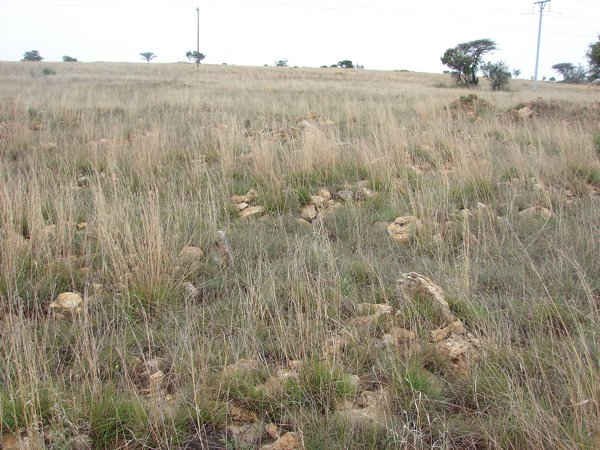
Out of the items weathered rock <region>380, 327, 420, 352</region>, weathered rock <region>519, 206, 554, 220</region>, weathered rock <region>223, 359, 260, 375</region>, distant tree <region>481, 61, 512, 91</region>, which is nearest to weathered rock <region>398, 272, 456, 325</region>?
weathered rock <region>380, 327, 420, 352</region>

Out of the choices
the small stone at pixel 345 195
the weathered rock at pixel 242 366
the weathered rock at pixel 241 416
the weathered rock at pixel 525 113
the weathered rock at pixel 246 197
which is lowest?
the weathered rock at pixel 241 416

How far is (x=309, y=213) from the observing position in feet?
14.0

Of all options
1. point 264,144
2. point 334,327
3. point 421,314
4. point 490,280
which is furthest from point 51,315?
point 264,144

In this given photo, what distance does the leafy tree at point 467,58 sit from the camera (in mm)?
31547

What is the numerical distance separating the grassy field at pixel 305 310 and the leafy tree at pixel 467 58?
29054 millimetres

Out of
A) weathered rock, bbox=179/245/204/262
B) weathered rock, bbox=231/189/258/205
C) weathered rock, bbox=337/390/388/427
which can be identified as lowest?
weathered rock, bbox=337/390/388/427

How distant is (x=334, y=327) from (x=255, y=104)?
10048 millimetres

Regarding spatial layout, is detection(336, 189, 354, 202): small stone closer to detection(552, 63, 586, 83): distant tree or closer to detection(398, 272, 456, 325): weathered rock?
detection(398, 272, 456, 325): weathered rock

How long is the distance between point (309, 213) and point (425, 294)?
1951mm

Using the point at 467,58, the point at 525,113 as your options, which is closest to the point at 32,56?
the point at 467,58

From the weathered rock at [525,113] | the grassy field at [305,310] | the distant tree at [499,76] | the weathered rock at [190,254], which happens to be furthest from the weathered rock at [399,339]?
the distant tree at [499,76]

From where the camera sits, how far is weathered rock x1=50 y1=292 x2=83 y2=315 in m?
2.53

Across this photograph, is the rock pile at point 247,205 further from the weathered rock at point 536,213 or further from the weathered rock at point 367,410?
the weathered rock at point 367,410

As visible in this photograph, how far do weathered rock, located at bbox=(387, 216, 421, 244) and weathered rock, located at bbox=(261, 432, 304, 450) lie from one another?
2.17m
